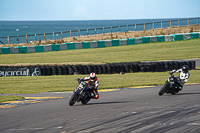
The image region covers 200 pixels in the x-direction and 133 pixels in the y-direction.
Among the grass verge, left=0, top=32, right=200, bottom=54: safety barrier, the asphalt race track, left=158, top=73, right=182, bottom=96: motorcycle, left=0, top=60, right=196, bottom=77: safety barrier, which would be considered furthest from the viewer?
left=0, top=32, right=200, bottom=54: safety barrier

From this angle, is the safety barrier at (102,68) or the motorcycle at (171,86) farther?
the safety barrier at (102,68)

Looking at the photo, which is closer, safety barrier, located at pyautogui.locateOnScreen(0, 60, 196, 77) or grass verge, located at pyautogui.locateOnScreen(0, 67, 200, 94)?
grass verge, located at pyautogui.locateOnScreen(0, 67, 200, 94)

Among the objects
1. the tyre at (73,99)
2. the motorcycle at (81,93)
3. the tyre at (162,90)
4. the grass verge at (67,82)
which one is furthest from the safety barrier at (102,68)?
the tyre at (73,99)

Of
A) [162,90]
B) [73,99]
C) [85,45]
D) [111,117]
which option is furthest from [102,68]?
[85,45]

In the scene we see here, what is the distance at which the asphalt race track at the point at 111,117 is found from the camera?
7.95 meters

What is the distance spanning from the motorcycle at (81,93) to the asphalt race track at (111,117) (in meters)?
0.24

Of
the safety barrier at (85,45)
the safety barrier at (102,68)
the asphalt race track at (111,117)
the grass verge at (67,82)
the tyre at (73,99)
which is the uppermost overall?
the safety barrier at (85,45)

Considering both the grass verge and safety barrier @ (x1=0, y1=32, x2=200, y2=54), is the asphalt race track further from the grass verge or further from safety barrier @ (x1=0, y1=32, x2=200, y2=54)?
safety barrier @ (x1=0, y1=32, x2=200, y2=54)

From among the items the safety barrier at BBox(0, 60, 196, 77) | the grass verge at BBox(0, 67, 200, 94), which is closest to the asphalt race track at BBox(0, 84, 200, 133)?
the grass verge at BBox(0, 67, 200, 94)

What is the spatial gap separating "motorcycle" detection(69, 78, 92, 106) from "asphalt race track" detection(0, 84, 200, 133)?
9.6 inches

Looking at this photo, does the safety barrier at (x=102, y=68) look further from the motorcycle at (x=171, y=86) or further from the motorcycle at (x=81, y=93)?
the motorcycle at (x=81, y=93)

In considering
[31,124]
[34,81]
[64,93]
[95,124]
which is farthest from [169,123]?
[34,81]

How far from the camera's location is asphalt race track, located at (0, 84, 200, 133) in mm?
7949

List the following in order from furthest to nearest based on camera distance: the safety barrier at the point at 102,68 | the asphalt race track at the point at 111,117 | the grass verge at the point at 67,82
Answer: the safety barrier at the point at 102,68 < the grass verge at the point at 67,82 < the asphalt race track at the point at 111,117
